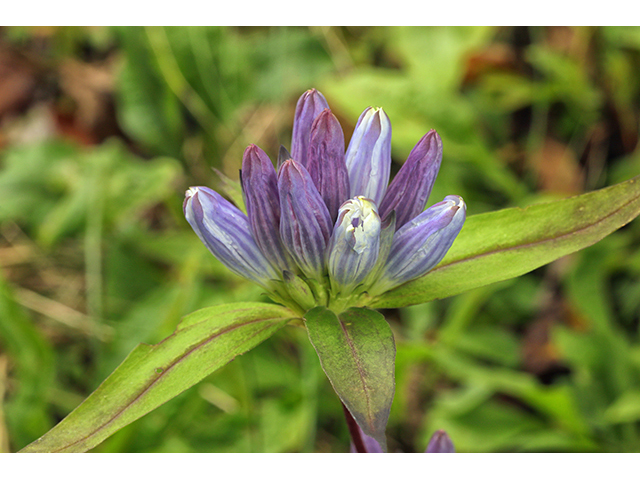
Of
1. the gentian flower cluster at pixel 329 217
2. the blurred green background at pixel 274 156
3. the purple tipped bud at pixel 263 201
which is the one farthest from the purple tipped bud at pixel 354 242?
the blurred green background at pixel 274 156

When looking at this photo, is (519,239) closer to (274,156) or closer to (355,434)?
(355,434)

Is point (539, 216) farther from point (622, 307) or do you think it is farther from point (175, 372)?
point (622, 307)

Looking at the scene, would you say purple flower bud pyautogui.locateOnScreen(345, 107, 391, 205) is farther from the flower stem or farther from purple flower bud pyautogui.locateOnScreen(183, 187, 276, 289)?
the flower stem

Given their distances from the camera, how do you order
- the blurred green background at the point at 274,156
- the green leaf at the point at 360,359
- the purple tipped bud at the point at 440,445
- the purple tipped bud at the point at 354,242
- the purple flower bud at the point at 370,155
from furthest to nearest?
the blurred green background at the point at 274,156, the purple tipped bud at the point at 440,445, the purple flower bud at the point at 370,155, the purple tipped bud at the point at 354,242, the green leaf at the point at 360,359

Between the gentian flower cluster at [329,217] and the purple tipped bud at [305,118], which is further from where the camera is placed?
the purple tipped bud at [305,118]

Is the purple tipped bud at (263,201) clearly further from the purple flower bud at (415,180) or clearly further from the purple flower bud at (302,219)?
the purple flower bud at (415,180)

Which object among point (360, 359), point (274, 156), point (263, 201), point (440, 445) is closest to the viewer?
point (360, 359)

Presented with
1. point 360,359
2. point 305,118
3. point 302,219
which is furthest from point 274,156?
point 360,359

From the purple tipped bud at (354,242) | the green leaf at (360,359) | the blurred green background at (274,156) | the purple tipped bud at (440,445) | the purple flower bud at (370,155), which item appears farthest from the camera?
the blurred green background at (274,156)
